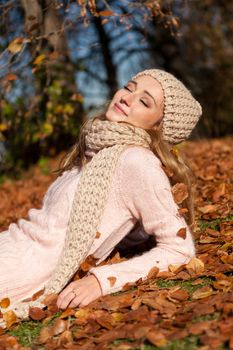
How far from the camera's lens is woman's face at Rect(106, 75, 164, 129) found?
2.83 meters

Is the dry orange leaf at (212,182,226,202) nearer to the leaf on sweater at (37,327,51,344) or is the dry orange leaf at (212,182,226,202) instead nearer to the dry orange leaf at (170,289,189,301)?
the dry orange leaf at (170,289,189,301)

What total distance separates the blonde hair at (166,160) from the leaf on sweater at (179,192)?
0.19 feet

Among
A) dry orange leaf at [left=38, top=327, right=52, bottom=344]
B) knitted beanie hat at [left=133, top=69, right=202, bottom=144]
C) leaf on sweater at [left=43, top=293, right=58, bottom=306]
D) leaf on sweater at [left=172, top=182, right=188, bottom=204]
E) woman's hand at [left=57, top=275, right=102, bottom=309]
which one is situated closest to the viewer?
dry orange leaf at [left=38, top=327, right=52, bottom=344]

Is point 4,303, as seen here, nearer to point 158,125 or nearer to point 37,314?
point 37,314

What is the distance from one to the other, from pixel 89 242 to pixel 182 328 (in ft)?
2.57

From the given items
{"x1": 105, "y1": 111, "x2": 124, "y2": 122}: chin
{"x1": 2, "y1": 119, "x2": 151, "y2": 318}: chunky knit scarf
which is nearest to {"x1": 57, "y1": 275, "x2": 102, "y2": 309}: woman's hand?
{"x1": 2, "y1": 119, "x2": 151, "y2": 318}: chunky knit scarf

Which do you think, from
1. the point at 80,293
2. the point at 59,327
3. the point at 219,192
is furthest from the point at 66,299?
the point at 219,192

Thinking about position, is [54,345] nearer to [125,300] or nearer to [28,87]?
[125,300]

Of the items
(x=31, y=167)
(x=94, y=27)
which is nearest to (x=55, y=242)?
(x=31, y=167)

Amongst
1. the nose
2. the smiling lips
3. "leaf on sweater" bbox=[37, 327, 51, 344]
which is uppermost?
the nose

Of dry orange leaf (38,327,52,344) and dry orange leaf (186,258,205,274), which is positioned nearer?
dry orange leaf (38,327,52,344)

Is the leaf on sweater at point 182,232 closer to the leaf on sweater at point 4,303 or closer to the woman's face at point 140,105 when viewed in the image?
the woman's face at point 140,105

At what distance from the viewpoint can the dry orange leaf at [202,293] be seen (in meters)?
2.30

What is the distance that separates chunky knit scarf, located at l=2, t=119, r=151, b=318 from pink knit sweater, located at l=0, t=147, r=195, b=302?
0.05m
